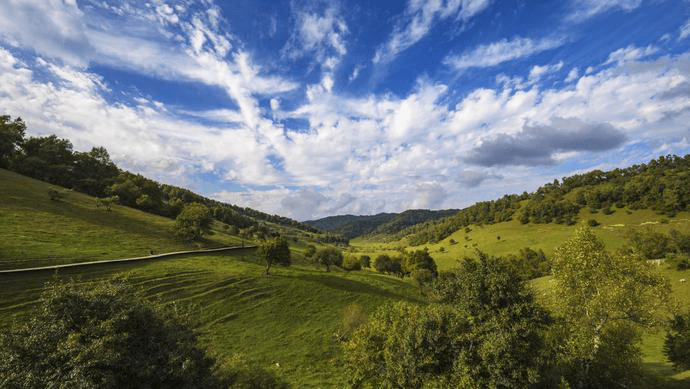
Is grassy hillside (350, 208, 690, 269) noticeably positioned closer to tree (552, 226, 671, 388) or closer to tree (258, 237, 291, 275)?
tree (258, 237, 291, 275)

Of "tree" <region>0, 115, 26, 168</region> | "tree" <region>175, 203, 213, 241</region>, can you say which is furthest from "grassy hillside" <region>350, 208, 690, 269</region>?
"tree" <region>0, 115, 26, 168</region>

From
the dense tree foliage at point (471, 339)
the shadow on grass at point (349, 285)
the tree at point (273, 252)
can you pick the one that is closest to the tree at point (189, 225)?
the tree at point (273, 252)

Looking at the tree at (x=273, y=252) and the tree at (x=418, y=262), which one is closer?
the tree at (x=273, y=252)

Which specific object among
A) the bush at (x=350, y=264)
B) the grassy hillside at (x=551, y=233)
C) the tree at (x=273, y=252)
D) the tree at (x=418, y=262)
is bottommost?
the bush at (x=350, y=264)

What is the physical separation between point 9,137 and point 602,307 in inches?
7220

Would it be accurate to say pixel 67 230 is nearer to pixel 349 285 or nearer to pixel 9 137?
pixel 349 285

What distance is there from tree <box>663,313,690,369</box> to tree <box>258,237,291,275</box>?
67.9 m

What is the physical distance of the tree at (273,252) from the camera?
237 feet

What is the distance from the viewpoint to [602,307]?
2681 cm

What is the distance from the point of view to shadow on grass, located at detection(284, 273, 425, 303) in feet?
234

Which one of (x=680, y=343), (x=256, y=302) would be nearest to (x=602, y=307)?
(x=680, y=343)

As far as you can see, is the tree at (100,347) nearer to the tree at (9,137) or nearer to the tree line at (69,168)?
the tree line at (69,168)

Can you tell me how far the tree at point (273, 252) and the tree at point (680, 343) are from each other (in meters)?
67.9

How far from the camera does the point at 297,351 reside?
42.4m
